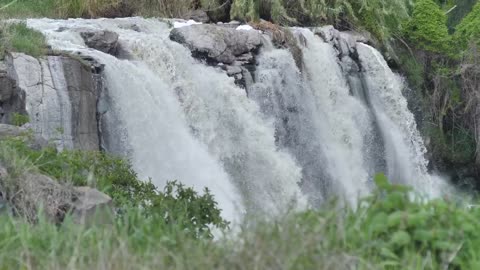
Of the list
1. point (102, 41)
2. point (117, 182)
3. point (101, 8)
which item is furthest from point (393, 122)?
point (117, 182)

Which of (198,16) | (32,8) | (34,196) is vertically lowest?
(32,8)

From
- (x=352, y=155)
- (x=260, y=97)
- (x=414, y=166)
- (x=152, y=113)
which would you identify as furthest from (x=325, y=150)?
(x=152, y=113)

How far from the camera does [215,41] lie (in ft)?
46.6

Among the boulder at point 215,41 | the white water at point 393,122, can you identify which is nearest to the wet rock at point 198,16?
the white water at point 393,122

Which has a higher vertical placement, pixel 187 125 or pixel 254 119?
pixel 187 125

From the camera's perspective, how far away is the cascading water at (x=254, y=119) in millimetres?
11568

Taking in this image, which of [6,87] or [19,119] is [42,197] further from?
[6,87]

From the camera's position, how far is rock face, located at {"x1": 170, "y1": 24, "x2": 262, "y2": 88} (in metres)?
13.9

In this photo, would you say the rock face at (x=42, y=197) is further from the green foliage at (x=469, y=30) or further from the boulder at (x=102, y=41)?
the green foliage at (x=469, y=30)

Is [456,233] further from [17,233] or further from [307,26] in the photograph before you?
[307,26]

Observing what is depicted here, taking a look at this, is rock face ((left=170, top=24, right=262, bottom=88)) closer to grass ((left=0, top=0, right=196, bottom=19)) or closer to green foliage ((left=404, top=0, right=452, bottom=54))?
grass ((left=0, top=0, right=196, bottom=19))

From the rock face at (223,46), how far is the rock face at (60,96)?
3029 millimetres

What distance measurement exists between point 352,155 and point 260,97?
8.85ft

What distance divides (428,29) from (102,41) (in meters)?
10.3
